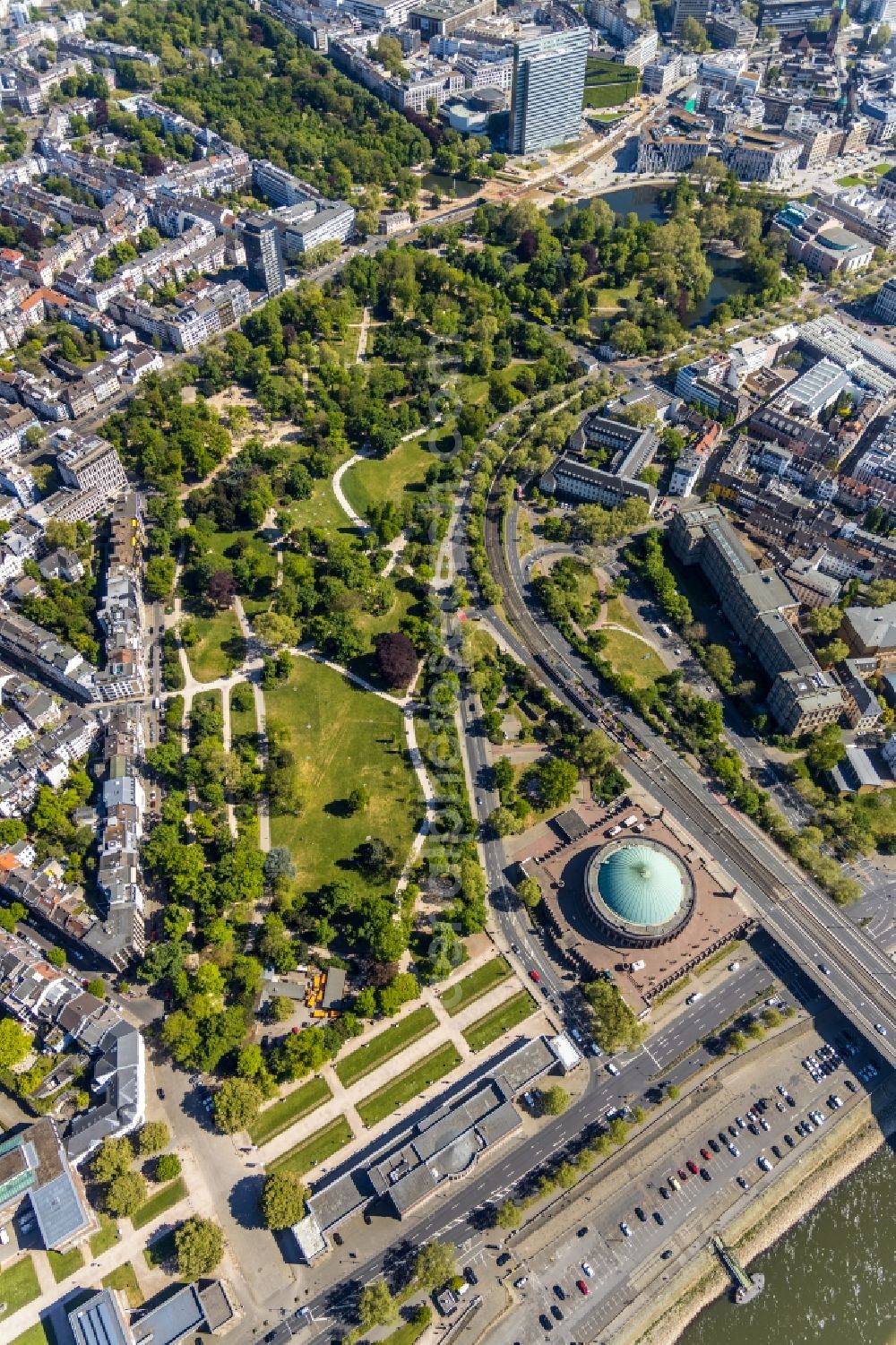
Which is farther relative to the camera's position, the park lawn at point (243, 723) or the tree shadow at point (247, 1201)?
the park lawn at point (243, 723)

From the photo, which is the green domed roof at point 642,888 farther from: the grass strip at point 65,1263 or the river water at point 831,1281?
the grass strip at point 65,1263

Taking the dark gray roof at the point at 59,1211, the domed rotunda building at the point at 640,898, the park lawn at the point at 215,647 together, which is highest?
the park lawn at the point at 215,647

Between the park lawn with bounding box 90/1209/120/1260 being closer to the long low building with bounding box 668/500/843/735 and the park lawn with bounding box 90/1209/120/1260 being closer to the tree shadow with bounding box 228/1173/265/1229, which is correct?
the tree shadow with bounding box 228/1173/265/1229

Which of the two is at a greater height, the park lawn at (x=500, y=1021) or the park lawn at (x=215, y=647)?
the park lawn at (x=215, y=647)

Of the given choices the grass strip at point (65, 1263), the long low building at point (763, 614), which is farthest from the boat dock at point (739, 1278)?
the long low building at point (763, 614)

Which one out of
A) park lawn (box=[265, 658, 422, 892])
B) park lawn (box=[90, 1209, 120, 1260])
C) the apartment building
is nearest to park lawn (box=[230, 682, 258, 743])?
park lawn (box=[265, 658, 422, 892])

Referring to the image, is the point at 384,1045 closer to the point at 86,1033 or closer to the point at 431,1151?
the point at 431,1151

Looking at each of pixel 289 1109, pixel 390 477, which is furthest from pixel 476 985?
pixel 390 477
